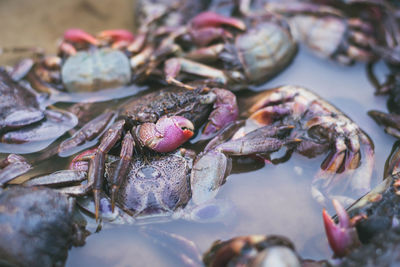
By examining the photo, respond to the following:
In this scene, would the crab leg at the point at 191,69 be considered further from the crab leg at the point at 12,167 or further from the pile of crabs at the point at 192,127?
the crab leg at the point at 12,167

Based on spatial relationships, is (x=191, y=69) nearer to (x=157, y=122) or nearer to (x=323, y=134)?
(x=157, y=122)

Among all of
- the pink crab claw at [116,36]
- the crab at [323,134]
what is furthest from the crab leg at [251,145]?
the pink crab claw at [116,36]

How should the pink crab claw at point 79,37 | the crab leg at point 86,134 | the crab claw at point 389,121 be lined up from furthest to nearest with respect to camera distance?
the pink crab claw at point 79,37
the crab claw at point 389,121
the crab leg at point 86,134

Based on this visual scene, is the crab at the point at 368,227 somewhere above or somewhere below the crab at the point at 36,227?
below

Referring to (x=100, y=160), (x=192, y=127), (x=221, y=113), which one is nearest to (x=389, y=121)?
(x=221, y=113)

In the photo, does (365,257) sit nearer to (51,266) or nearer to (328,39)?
(51,266)

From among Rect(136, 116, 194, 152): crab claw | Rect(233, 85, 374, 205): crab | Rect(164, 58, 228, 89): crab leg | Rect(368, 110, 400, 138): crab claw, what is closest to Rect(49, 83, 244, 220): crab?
Rect(136, 116, 194, 152): crab claw

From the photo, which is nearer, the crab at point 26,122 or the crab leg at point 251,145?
the crab leg at point 251,145
